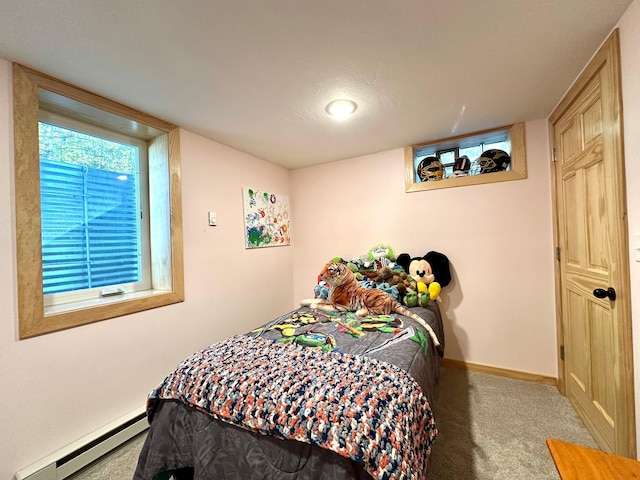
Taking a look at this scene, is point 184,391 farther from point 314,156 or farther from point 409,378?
point 314,156

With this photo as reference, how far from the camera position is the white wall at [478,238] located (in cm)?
218

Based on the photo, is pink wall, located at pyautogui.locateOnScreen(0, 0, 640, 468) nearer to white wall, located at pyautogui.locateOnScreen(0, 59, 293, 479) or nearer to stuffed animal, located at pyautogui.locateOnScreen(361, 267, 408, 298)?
white wall, located at pyautogui.locateOnScreen(0, 59, 293, 479)

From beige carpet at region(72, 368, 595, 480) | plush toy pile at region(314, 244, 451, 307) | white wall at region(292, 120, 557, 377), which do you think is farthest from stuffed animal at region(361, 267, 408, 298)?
beige carpet at region(72, 368, 595, 480)

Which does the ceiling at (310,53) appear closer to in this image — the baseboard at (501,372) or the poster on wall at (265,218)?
the poster on wall at (265,218)

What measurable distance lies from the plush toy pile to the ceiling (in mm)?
1239

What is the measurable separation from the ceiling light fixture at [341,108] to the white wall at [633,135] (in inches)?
50.7

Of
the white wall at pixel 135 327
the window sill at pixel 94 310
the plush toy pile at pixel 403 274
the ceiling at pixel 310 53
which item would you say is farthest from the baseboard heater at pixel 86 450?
the ceiling at pixel 310 53

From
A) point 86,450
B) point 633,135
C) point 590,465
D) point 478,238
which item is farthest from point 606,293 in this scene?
point 86,450

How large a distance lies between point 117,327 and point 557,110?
3415 millimetres

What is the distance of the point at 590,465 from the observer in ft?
2.37

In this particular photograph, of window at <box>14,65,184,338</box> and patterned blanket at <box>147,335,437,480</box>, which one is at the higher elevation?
window at <box>14,65,184,338</box>

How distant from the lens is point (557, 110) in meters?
1.92

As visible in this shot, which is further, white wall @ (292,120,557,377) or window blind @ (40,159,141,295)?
white wall @ (292,120,557,377)

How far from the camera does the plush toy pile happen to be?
7.02ft
